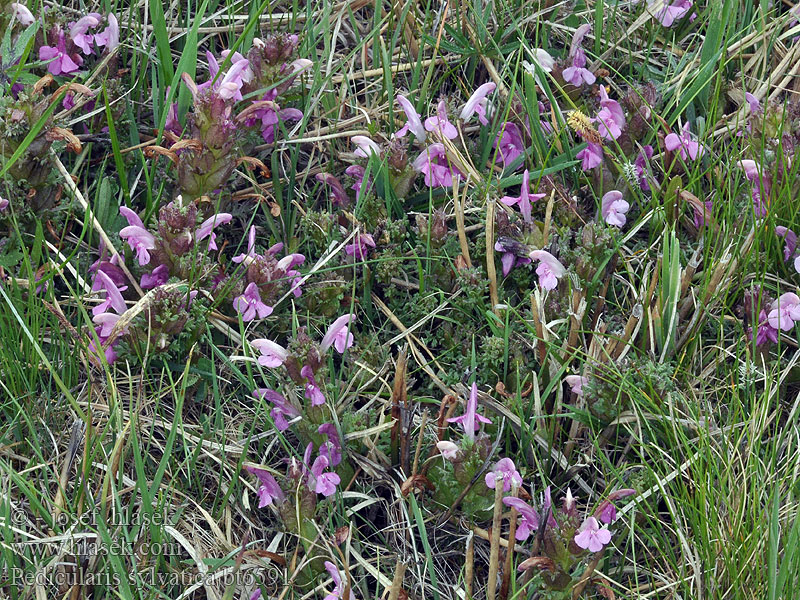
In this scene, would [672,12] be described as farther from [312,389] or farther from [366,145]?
[312,389]

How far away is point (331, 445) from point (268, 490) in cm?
19

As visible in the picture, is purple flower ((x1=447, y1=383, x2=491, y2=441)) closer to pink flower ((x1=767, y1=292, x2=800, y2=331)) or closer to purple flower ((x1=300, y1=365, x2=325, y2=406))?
purple flower ((x1=300, y1=365, x2=325, y2=406))

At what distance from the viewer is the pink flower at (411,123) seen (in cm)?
263

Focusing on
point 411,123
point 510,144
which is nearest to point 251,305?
point 411,123

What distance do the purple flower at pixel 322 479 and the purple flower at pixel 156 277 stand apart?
0.72 metres

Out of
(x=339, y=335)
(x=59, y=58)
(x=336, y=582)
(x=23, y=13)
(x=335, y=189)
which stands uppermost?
(x=23, y=13)

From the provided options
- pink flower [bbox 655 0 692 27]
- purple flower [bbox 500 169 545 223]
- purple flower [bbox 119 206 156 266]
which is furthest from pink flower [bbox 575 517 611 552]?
pink flower [bbox 655 0 692 27]

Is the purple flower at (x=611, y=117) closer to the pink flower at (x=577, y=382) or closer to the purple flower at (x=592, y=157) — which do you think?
the purple flower at (x=592, y=157)

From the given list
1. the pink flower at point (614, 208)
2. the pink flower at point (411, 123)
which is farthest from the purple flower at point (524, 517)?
the pink flower at point (411, 123)

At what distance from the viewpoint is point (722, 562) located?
1.88 metres

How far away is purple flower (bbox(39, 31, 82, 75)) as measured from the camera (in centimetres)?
268

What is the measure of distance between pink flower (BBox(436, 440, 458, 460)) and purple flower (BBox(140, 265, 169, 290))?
36.4 inches

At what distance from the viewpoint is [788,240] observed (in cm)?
245

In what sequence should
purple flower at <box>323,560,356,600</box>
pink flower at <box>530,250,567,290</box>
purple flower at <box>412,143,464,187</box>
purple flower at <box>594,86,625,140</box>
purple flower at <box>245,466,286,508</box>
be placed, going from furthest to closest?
1. purple flower at <box>594,86,625,140</box>
2. purple flower at <box>412,143,464,187</box>
3. pink flower at <box>530,250,567,290</box>
4. purple flower at <box>245,466,286,508</box>
5. purple flower at <box>323,560,356,600</box>
